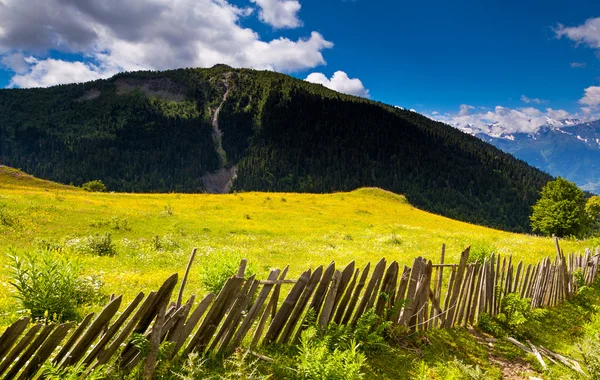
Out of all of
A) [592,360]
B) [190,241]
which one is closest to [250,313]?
[592,360]

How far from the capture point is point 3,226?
1997 centimetres

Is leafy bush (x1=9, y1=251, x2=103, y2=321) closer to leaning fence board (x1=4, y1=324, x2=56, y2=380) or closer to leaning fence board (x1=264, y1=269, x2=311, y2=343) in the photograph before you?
leaning fence board (x1=4, y1=324, x2=56, y2=380)

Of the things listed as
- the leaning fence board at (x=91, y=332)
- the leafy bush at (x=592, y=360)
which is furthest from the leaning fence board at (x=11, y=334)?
the leafy bush at (x=592, y=360)

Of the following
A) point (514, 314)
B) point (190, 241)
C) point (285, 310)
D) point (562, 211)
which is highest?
point (562, 211)

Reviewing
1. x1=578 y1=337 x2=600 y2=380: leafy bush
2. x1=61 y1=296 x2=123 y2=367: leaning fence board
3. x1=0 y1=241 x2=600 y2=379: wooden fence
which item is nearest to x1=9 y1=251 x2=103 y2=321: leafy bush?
x1=0 y1=241 x2=600 y2=379: wooden fence

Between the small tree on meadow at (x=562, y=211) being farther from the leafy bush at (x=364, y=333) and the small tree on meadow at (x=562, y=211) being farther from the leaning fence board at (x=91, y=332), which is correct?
the leaning fence board at (x=91, y=332)

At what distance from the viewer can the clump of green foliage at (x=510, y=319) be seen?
973cm

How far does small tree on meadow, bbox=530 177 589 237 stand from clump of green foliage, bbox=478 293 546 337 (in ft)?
175

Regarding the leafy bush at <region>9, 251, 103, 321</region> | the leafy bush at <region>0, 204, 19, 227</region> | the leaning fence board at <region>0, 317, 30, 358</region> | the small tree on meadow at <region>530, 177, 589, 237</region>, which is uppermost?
the small tree on meadow at <region>530, 177, 589, 237</region>

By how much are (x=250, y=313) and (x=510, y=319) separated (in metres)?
8.90

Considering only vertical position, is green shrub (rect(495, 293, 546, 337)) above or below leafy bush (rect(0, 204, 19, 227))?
above

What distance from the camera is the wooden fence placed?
13.8 feet

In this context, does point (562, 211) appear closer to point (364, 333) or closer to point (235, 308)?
point (364, 333)

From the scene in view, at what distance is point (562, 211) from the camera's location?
168 feet
